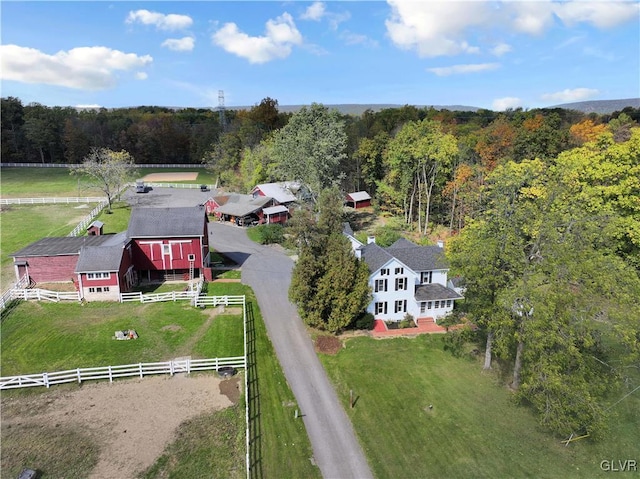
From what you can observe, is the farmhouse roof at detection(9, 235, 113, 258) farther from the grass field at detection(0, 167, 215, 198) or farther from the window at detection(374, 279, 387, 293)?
the grass field at detection(0, 167, 215, 198)

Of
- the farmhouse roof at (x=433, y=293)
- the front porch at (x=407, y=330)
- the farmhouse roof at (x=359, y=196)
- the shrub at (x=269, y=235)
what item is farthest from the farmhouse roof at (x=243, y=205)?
the front porch at (x=407, y=330)

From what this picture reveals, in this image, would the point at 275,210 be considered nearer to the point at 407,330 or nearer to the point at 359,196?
the point at 359,196

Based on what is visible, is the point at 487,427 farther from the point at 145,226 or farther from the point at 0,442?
the point at 145,226

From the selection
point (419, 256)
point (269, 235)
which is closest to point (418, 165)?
point (269, 235)

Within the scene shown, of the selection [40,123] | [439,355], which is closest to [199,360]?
[439,355]

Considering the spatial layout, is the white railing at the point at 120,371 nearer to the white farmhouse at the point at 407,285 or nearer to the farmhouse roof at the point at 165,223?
the white farmhouse at the point at 407,285

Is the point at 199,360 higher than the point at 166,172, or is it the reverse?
the point at 166,172

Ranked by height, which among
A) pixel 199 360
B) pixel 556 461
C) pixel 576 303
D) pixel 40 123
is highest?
pixel 40 123

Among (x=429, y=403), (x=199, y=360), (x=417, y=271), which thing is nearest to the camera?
(x=429, y=403)
